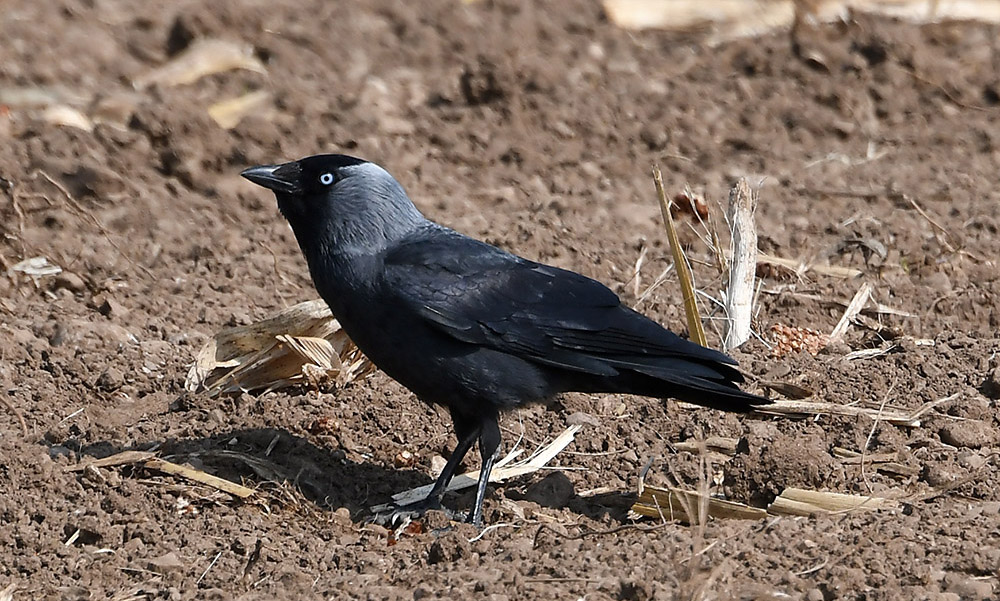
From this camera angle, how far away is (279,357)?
21.6ft

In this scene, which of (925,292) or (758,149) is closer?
(925,292)

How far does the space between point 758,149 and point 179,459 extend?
217 inches

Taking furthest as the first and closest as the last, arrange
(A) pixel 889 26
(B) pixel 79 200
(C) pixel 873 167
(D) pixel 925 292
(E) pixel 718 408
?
(A) pixel 889 26
(C) pixel 873 167
(B) pixel 79 200
(D) pixel 925 292
(E) pixel 718 408

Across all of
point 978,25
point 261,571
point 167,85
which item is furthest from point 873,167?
point 261,571

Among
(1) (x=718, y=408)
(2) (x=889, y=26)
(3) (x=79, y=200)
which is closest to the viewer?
(1) (x=718, y=408)

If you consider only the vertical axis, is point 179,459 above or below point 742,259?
below

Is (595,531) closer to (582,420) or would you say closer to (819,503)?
(819,503)

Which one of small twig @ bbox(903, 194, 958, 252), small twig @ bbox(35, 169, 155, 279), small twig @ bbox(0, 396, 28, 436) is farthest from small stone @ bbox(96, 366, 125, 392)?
small twig @ bbox(903, 194, 958, 252)

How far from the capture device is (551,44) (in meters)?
11.8

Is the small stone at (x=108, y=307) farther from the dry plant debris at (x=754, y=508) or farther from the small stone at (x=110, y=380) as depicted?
the dry plant debris at (x=754, y=508)

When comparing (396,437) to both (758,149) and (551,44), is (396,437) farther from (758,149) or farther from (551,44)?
(551,44)

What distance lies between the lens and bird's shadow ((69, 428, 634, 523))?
5852 mm

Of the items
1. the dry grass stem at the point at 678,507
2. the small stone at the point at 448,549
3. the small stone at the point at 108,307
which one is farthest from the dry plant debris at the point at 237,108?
the small stone at the point at 448,549

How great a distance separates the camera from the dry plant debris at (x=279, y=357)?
21.4 feet
